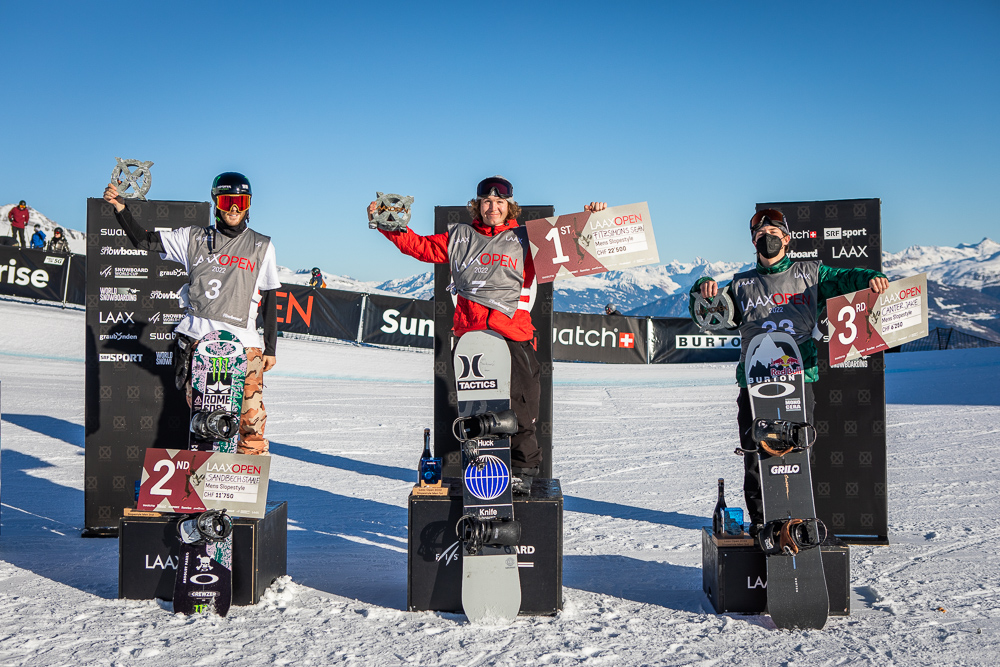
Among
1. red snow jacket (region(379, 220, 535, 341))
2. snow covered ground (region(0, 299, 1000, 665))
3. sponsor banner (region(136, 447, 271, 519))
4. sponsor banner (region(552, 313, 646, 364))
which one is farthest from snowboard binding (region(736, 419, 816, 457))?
sponsor banner (region(552, 313, 646, 364))

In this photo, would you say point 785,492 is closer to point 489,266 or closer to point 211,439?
point 489,266

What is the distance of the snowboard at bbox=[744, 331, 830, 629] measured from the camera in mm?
3230

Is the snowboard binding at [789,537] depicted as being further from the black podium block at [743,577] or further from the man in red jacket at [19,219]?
the man in red jacket at [19,219]

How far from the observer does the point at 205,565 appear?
3.45 metres

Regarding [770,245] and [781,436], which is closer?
[781,436]

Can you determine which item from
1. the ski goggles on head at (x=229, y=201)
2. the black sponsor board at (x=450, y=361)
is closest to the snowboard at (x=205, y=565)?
the ski goggles on head at (x=229, y=201)

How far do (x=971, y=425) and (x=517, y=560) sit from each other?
818 centimetres

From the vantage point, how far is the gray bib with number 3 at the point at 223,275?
12.4ft

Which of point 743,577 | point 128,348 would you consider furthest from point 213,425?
point 743,577

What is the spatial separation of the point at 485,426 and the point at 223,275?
158cm

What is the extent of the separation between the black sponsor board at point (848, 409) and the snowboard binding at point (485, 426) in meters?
2.46

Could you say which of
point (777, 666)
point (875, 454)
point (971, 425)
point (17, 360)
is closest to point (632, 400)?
point (971, 425)

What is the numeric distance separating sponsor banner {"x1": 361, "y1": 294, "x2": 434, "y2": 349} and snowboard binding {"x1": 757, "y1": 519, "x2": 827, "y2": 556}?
16.0m

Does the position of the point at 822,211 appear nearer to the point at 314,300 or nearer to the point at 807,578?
the point at 807,578
